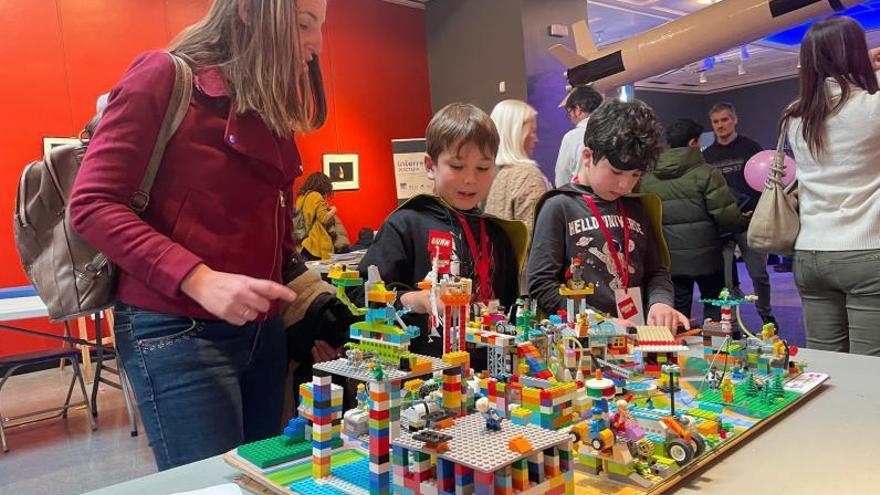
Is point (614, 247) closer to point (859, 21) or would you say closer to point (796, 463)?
point (796, 463)

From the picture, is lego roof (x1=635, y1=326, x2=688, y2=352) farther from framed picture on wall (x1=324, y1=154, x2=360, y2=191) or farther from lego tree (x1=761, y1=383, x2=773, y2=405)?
framed picture on wall (x1=324, y1=154, x2=360, y2=191)

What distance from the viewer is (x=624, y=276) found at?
5.54ft

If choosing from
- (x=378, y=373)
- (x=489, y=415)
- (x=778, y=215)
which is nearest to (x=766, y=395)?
(x=489, y=415)

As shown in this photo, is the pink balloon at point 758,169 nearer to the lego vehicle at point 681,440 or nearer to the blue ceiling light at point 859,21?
the blue ceiling light at point 859,21

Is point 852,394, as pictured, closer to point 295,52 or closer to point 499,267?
point 499,267

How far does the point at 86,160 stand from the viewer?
96 centimetres

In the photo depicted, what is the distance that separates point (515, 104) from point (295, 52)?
1718 mm

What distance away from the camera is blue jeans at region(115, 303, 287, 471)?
97 centimetres

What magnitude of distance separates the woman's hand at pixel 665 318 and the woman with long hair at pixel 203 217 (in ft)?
2.97

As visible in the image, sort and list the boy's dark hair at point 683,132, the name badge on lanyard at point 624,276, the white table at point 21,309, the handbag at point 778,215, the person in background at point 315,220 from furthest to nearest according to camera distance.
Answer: the person in background at point 315,220 < the boy's dark hair at point 683,132 < the white table at point 21,309 < the handbag at point 778,215 < the name badge on lanyard at point 624,276

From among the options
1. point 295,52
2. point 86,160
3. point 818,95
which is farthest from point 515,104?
point 86,160

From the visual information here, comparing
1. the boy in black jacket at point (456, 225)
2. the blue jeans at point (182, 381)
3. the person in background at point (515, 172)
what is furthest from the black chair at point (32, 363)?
the blue jeans at point (182, 381)

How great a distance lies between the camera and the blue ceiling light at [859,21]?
675 cm

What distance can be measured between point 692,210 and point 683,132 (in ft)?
1.34
